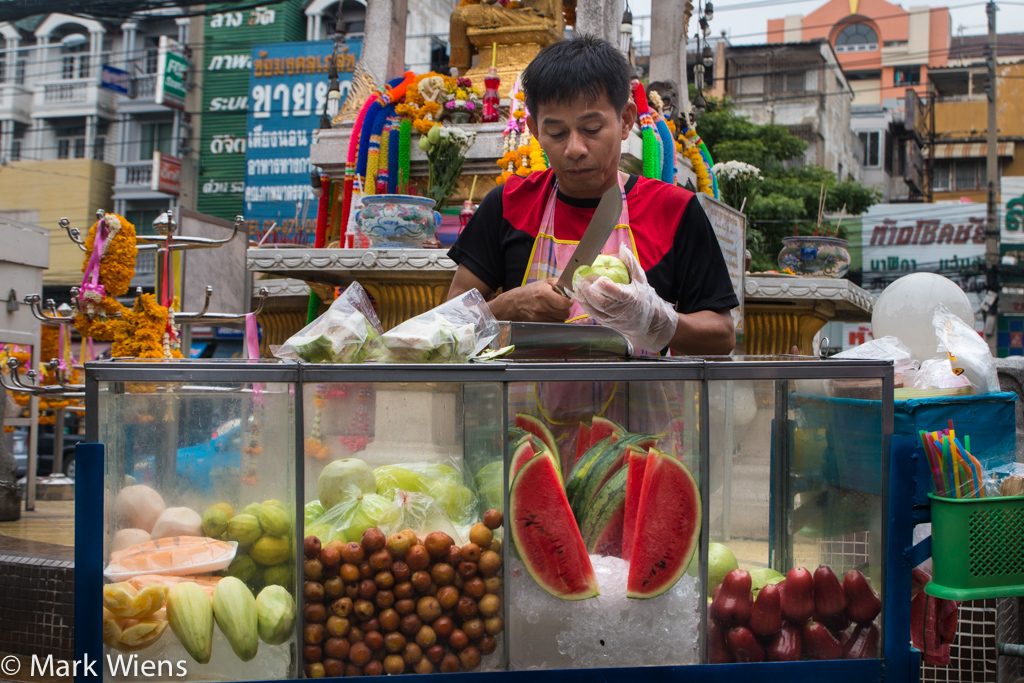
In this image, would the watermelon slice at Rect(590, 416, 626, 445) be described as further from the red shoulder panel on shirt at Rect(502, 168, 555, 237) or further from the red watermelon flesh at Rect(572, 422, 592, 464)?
the red shoulder panel on shirt at Rect(502, 168, 555, 237)

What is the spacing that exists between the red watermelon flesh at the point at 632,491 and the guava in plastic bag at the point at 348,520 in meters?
0.41

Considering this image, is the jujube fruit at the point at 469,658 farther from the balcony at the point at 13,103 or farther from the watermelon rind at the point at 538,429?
the balcony at the point at 13,103

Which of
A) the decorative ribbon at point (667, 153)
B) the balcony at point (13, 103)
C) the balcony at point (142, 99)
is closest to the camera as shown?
the decorative ribbon at point (667, 153)

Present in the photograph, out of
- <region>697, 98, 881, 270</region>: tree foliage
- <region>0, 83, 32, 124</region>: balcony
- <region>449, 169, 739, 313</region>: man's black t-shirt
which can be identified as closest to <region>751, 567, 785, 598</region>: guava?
<region>449, 169, 739, 313</region>: man's black t-shirt

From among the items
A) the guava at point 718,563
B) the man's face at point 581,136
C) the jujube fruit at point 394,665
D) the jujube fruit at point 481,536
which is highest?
the man's face at point 581,136

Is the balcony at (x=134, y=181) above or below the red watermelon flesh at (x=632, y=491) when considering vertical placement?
above

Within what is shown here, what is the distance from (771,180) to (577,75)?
56.6ft

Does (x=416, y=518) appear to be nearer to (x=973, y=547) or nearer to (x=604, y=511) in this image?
(x=604, y=511)

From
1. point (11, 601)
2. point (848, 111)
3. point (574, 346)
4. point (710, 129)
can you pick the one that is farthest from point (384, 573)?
point (848, 111)

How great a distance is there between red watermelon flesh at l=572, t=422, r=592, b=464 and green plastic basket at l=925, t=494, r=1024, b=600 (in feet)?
1.93

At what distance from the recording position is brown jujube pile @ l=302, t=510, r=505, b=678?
1358 millimetres

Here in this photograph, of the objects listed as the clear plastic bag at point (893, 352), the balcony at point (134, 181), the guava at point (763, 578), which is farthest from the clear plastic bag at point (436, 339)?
the balcony at point (134, 181)

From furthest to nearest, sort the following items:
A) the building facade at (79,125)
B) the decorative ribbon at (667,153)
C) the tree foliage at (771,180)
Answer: the building facade at (79,125) → the tree foliage at (771,180) → the decorative ribbon at (667,153)

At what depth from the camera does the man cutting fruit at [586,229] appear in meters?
1.74
